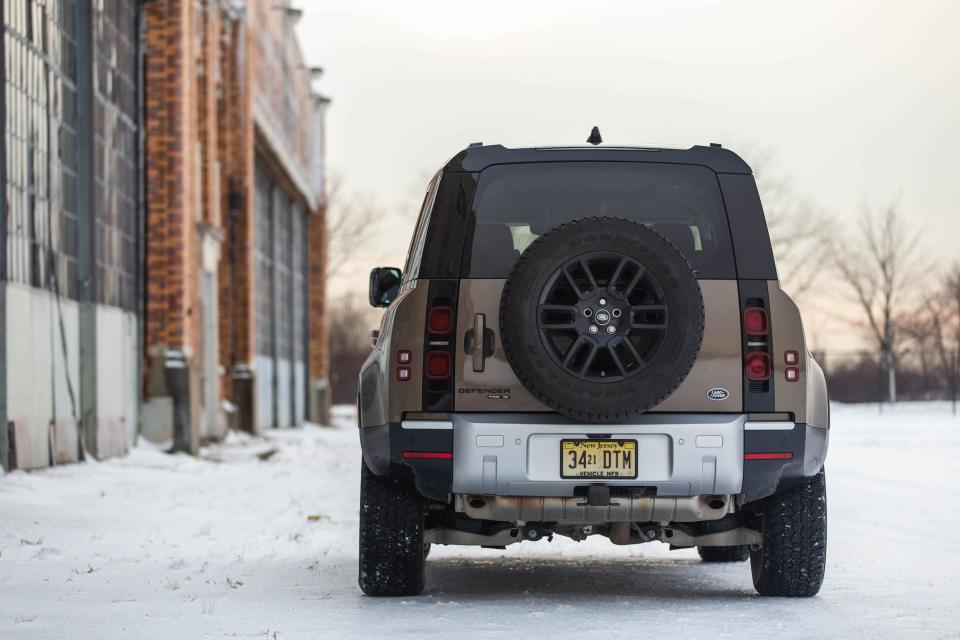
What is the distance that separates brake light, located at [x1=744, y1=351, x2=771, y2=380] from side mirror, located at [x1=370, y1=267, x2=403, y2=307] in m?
1.99

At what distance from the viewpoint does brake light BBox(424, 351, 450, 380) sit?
20.5 ft

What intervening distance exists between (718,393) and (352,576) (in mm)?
2459

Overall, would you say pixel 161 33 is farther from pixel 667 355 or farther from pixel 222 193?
pixel 667 355

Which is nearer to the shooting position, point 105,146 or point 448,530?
point 448,530

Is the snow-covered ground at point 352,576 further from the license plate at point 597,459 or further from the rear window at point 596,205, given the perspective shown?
the rear window at point 596,205

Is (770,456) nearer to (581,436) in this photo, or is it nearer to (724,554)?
(581,436)

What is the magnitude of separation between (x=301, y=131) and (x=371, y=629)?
118ft

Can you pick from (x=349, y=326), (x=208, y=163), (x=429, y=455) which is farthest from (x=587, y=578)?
(x=349, y=326)

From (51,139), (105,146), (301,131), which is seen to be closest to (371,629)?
(51,139)

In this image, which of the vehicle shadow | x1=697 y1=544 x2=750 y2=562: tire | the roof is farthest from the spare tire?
x1=697 y1=544 x2=750 y2=562: tire

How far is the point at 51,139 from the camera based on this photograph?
53.7ft

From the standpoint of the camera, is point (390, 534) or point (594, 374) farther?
point (390, 534)

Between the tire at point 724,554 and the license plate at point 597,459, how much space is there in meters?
2.75

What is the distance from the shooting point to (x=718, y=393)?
6.23 metres
